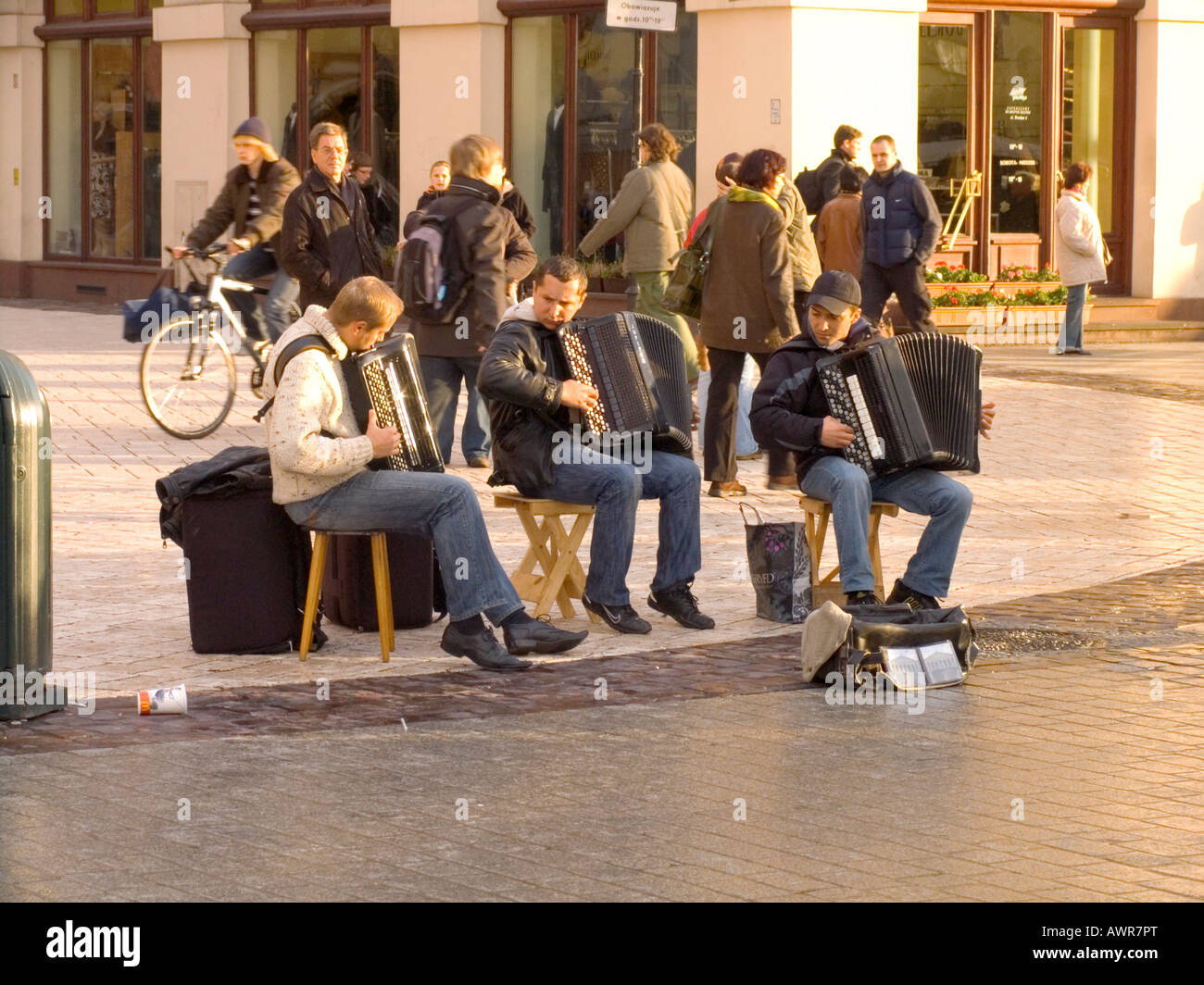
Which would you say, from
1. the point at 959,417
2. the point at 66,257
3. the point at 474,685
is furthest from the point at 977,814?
the point at 66,257

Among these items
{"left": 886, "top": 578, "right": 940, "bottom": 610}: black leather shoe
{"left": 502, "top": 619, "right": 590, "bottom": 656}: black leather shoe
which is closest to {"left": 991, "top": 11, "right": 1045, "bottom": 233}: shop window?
{"left": 886, "top": 578, "right": 940, "bottom": 610}: black leather shoe

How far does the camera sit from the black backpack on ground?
11758 mm

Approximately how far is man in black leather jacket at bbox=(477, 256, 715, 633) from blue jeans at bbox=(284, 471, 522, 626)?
0.63 meters

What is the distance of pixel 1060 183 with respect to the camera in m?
21.4

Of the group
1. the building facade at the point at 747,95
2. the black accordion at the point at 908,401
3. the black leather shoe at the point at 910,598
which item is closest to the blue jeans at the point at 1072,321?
the building facade at the point at 747,95

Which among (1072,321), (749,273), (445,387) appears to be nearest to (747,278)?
(749,273)

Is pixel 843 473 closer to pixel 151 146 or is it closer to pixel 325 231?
pixel 325 231

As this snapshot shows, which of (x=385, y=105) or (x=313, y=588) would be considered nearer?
(x=313, y=588)

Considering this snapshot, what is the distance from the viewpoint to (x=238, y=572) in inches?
316

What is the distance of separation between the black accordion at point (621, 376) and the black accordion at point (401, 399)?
2.33 feet

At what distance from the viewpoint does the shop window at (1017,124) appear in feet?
68.8

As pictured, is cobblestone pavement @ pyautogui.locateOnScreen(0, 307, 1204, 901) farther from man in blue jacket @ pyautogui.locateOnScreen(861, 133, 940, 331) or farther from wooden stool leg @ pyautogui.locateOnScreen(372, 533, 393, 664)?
man in blue jacket @ pyautogui.locateOnScreen(861, 133, 940, 331)

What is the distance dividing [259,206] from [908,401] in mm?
6257

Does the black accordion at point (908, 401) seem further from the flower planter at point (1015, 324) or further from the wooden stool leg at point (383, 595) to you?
the flower planter at point (1015, 324)
